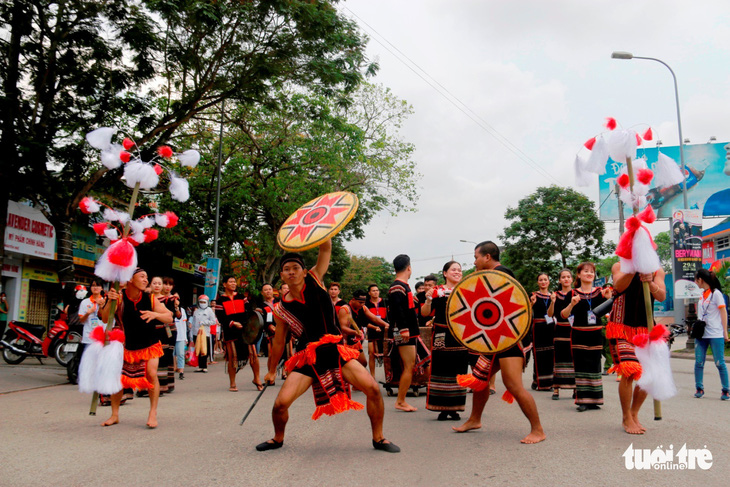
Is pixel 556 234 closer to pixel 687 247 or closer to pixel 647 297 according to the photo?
pixel 687 247

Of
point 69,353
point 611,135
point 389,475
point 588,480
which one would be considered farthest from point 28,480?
→ point 69,353

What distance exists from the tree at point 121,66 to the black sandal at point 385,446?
10409 millimetres

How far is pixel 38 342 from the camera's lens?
13.5 meters

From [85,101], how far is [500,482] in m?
13.1

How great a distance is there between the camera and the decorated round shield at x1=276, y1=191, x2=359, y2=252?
5.14 metres

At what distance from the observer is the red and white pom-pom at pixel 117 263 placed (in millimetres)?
6199

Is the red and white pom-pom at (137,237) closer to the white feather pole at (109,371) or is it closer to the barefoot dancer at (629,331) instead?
the white feather pole at (109,371)

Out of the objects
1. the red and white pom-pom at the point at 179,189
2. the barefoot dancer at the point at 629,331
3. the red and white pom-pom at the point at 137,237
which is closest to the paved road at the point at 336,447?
the barefoot dancer at the point at 629,331

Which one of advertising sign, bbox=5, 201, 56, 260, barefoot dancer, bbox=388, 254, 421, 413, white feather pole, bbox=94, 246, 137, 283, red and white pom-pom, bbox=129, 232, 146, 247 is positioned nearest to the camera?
white feather pole, bbox=94, 246, 137, 283

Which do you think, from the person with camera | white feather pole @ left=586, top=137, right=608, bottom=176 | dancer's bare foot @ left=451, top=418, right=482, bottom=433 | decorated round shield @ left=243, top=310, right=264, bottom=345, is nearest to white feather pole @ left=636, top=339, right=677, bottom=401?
dancer's bare foot @ left=451, top=418, right=482, bottom=433

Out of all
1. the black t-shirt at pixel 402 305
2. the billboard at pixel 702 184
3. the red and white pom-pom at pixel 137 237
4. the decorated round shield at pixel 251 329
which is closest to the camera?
the red and white pom-pom at pixel 137 237

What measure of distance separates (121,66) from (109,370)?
10.0 meters

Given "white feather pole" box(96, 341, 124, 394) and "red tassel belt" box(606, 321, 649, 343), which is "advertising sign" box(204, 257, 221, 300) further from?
"red tassel belt" box(606, 321, 649, 343)

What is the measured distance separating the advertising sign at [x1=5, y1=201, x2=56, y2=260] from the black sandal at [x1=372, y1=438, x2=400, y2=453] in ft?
47.2
